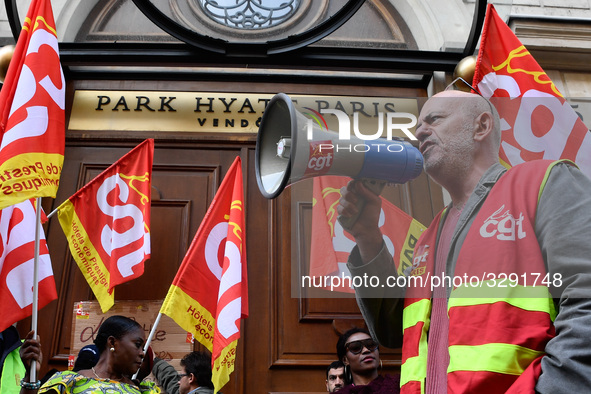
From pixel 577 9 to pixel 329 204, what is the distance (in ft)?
16.2

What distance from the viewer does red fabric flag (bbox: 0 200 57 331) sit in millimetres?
3646

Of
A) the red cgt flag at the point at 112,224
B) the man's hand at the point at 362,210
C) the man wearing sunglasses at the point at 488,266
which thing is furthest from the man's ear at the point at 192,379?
the man's hand at the point at 362,210

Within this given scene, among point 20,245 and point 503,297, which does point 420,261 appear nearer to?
point 503,297

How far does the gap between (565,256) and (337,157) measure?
71 cm

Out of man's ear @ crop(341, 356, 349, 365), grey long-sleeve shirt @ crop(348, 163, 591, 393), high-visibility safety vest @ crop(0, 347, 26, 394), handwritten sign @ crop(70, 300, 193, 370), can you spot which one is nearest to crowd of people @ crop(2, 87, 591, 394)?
grey long-sleeve shirt @ crop(348, 163, 591, 393)

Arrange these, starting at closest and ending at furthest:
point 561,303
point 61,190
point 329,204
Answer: point 561,303 → point 329,204 → point 61,190

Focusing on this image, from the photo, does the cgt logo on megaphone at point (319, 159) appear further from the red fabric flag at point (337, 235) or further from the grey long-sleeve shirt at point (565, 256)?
the grey long-sleeve shirt at point (565, 256)

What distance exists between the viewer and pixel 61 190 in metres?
5.21

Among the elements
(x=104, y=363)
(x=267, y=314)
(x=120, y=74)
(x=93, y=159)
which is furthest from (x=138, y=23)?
(x=104, y=363)

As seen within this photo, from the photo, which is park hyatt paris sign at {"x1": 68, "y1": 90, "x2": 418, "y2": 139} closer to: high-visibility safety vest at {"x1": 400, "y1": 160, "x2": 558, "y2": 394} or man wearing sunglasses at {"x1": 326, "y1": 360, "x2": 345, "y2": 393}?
man wearing sunglasses at {"x1": 326, "y1": 360, "x2": 345, "y2": 393}

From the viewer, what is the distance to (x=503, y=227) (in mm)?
1524

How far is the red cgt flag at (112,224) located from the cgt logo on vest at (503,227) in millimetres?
3199

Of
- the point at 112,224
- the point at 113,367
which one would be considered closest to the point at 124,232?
the point at 112,224

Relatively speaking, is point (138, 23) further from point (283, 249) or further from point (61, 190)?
point (283, 249)
